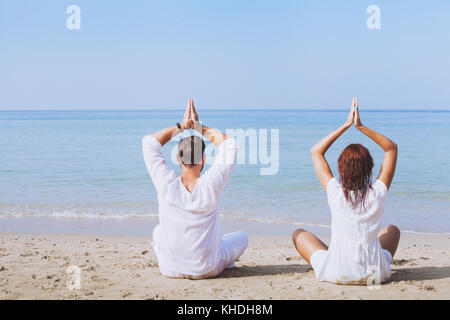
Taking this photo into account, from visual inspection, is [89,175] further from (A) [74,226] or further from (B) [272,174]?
(A) [74,226]

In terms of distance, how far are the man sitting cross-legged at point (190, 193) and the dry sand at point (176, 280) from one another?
0.93 feet

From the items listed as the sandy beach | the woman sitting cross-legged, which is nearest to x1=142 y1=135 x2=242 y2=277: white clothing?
the sandy beach

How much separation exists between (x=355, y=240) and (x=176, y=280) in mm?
1666

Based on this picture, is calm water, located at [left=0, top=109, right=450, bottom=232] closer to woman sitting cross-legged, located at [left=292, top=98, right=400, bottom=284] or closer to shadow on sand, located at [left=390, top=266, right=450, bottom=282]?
shadow on sand, located at [left=390, top=266, right=450, bottom=282]

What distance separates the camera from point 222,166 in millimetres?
4457

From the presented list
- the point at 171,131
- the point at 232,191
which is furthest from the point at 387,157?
the point at 232,191

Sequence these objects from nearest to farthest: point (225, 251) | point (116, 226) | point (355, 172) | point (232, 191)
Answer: point (355, 172) < point (225, 251) < point (116, 226) < point (232, 191)

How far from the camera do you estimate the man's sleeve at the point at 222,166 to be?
14.5ft

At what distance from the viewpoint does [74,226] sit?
845 cm

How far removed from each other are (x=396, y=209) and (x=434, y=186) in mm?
3039

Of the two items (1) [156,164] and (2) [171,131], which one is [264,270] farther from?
(2) [171,131]

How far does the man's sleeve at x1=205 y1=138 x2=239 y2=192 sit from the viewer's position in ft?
14.5

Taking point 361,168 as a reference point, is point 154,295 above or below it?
below
